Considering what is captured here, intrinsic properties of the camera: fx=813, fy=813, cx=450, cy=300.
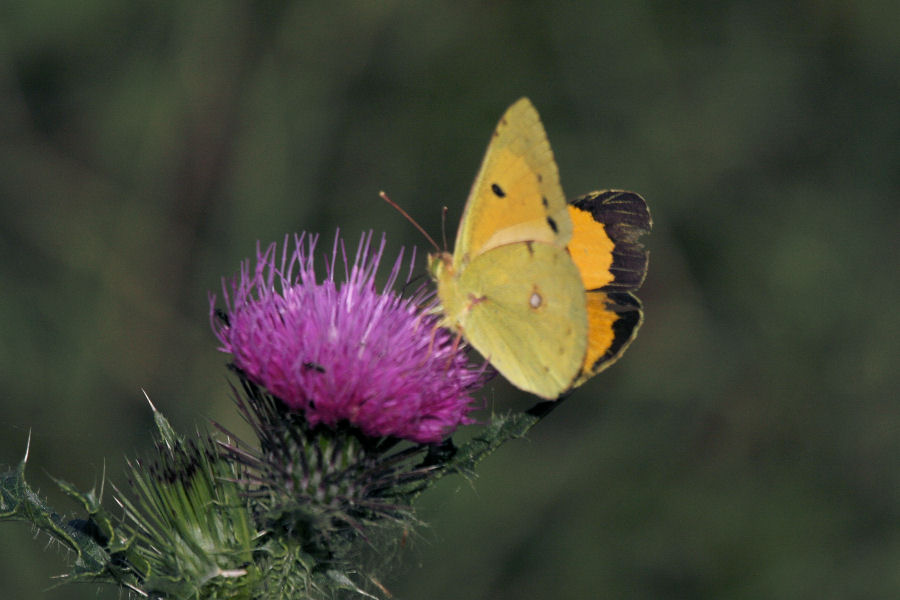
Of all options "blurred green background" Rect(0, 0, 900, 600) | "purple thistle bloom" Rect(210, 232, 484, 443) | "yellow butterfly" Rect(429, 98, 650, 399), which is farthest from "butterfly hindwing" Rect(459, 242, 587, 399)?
"blurred green background" Rect(0, 0, 900, 600)

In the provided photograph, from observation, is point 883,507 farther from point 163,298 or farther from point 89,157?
point 89,157

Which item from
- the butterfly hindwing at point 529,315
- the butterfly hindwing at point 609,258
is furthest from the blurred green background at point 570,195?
the butterfly hindwing at point 609,258

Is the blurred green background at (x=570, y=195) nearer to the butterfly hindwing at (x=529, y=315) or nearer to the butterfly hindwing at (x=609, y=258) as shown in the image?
the butterfly hindwing at (x=529, y=315)

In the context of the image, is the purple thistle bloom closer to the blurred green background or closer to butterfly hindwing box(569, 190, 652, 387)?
butterfly hindwing box(569, 190, 652, 387)

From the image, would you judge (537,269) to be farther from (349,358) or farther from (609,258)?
(349,358)

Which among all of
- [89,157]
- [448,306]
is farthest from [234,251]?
[448,306]

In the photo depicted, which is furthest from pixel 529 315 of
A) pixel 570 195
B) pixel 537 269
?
pixel 570 195

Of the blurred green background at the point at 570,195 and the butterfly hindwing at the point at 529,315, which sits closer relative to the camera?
the butterfly hindwing at the point at 529,315
